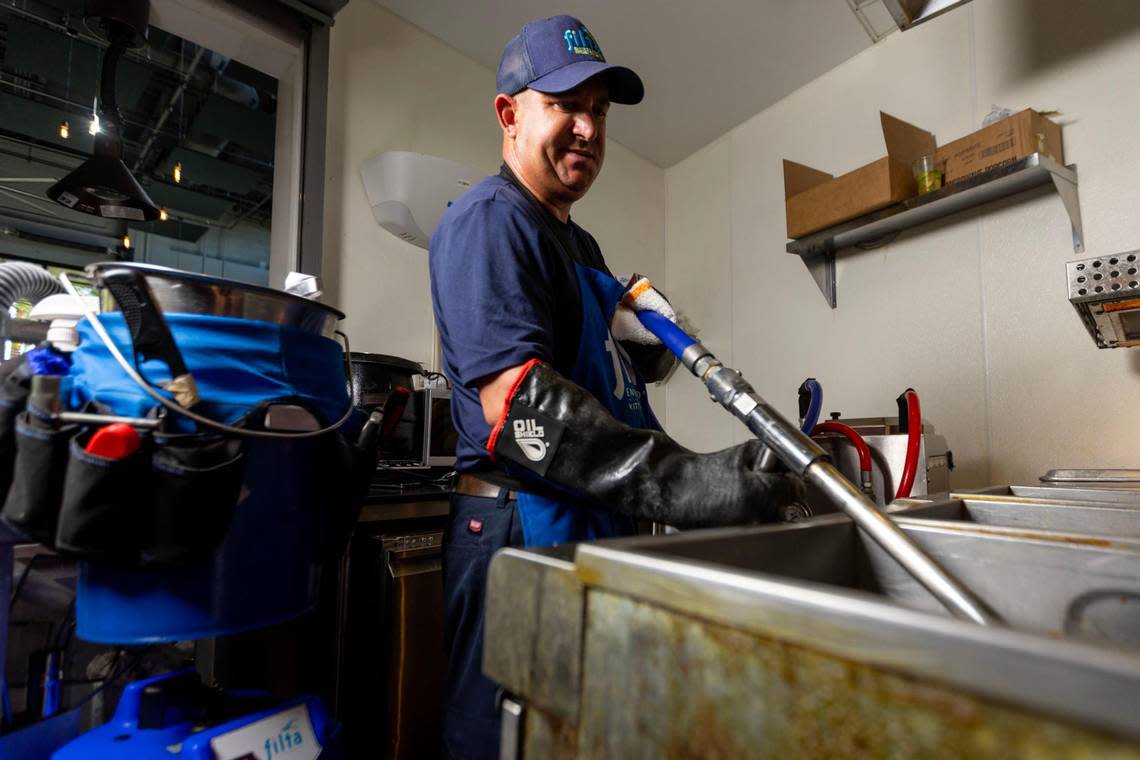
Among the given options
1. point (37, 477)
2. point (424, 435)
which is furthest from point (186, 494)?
point (424, 435)

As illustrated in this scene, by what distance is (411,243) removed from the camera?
2209 mm

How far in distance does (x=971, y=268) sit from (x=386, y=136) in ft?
6.96

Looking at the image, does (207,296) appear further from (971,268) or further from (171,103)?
(171,103)

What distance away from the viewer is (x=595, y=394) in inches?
37.1

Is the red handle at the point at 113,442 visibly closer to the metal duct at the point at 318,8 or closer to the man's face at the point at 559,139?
the man's face at the point at 559,139

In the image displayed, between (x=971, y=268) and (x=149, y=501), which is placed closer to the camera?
(x=149, y=501)

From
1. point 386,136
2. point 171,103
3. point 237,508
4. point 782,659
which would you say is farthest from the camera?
point 171,103

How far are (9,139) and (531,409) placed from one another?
187 inches

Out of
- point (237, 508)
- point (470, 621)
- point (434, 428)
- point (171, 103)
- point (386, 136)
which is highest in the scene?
point (171, 103)

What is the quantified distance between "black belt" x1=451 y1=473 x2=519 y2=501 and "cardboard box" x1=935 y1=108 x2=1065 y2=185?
1728 mm

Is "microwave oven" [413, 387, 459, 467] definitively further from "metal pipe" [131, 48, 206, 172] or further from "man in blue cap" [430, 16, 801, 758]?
"metal pipe" [131, 48, 206, 172]

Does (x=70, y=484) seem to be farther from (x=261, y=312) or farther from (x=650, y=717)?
(x=650, y=717)

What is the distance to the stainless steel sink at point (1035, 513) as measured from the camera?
25.5 inches

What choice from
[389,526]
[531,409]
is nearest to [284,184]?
[389,526]
